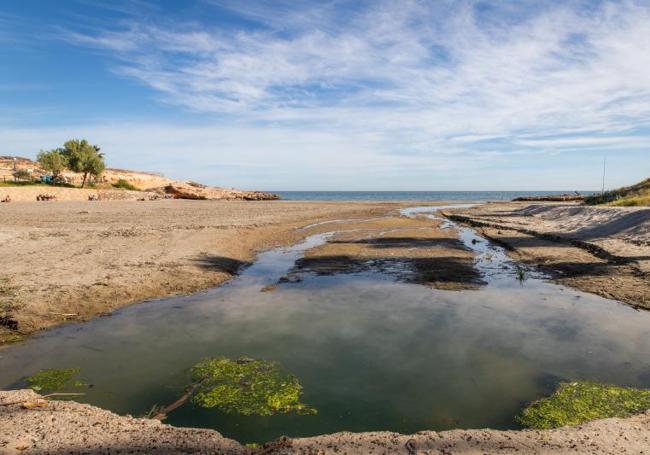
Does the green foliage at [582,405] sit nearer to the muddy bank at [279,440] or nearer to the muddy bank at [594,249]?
the muddy bank at [279,440]

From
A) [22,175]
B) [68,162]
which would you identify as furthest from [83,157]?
[22,175]

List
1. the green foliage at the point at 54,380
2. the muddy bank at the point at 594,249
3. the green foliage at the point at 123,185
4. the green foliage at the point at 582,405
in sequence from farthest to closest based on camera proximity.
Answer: the green foliage at the point at 123,185, the muddy bank at the point at 594,249, the green foliage at the point at 54,380, the green foliage at the point at 582,405

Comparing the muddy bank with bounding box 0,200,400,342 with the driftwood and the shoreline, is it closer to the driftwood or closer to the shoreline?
Answer: the shoreline

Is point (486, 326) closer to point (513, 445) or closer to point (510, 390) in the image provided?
point (510, 390)

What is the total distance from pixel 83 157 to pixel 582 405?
76385 millimetres

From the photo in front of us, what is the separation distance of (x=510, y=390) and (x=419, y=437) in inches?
95.2

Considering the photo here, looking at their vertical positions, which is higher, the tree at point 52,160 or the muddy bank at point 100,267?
the tree at point 52,160

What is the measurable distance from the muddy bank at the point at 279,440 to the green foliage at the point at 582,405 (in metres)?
0.43

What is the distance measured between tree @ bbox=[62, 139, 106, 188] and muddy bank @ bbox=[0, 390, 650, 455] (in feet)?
240

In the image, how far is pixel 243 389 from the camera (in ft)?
21.2

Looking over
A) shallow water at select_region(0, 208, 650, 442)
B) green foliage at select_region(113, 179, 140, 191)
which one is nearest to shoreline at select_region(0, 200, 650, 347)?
shallow water at select_region(0, 208, 650, 442)

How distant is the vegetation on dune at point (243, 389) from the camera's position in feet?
19.4

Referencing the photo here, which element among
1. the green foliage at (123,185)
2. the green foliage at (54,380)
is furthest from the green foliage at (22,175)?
the green foliage at (54,380)

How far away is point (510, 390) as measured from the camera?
6.38m
